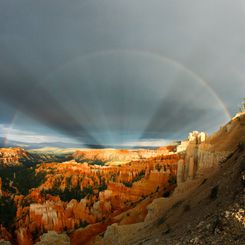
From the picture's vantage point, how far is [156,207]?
1126 inches

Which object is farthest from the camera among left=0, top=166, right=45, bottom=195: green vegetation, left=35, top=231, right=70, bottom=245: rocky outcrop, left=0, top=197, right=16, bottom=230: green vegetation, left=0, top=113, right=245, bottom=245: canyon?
left=0, top=166, right=45, bottom=195: green vegetation

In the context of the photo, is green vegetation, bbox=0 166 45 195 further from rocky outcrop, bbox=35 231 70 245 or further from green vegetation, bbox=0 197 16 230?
rocky outcrop, bbox=35 231 70 245

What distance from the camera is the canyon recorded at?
875 inches

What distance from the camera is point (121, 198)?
85.4m

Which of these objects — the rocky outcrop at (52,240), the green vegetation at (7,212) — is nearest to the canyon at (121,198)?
the green vegetation at (7,212)

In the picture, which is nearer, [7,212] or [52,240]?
[52,240]

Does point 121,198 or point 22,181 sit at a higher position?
point 121,198

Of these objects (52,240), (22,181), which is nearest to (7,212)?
(22,181)

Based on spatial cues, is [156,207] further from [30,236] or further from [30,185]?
[30,185]

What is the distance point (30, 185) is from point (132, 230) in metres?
127

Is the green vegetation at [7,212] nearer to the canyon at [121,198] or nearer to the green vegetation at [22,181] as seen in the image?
the canyon at [121,198]

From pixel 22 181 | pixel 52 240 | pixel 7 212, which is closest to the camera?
pixel 52 240

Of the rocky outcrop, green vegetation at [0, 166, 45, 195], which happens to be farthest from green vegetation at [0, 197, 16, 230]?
the rocky outcrop

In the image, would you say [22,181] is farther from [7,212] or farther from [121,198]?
[121,198]
